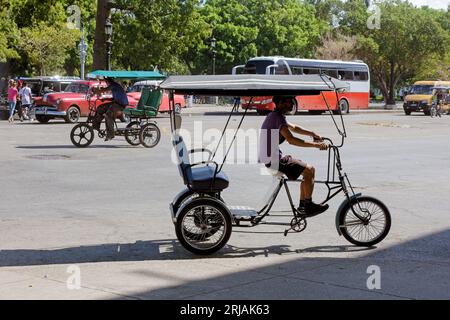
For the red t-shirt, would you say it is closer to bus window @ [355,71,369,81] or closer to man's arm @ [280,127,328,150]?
bus window @ [355,71,369,81]

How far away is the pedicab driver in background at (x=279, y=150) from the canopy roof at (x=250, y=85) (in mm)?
227

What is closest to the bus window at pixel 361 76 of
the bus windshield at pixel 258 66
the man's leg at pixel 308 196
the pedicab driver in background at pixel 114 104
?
the bus windshield at pixel 258 66

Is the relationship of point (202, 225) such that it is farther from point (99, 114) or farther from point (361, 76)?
point (361, 76)

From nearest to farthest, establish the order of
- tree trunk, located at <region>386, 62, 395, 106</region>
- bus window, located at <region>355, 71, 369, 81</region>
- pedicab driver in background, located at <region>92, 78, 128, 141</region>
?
pedicab driver in background, located at <region>92, 78, 128, 141</region> < bus window, located at <region>355, 71, 369, 81</region> < tree trunk, located at <region>386, 62, 395, 106</region>

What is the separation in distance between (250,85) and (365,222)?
6.89ft

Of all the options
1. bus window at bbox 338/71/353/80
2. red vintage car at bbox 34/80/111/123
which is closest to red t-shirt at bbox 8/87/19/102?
red vintage car at bbox 34/80/111/123

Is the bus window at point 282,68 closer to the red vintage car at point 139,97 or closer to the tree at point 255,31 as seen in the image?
the red vintage car at point 139,97

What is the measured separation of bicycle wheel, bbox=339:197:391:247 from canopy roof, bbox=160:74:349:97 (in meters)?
1.40

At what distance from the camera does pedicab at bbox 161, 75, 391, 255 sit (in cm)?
795

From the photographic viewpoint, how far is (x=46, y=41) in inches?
1892

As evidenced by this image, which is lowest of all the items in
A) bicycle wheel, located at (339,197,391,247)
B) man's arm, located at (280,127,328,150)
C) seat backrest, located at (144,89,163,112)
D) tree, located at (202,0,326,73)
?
bicycle wheel, located at (339,197,391,247)
